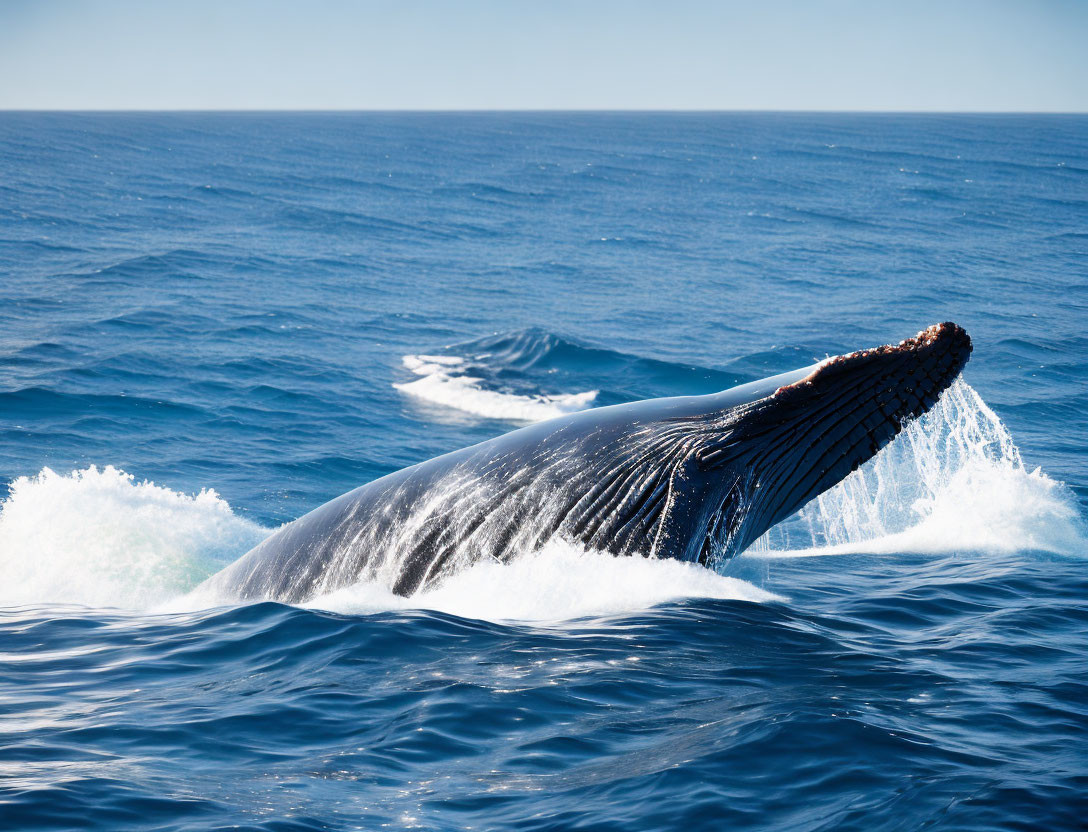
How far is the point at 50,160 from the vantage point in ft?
310

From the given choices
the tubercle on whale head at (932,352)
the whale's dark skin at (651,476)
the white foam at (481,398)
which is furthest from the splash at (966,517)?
the white foam at (481,398)

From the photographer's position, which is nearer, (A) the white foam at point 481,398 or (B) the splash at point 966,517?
(B) the splash at point 966,517

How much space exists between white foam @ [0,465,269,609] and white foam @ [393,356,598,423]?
13.5 m

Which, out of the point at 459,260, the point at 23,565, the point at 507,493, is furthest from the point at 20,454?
the point at 459,260

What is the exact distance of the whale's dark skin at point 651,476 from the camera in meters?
7.89

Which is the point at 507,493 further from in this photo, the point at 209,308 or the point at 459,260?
the point at 459,260

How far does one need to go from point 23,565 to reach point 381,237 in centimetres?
4920

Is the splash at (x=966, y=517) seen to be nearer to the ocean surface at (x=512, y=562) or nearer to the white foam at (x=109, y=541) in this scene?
the ocean surface at (x=512, y=562)

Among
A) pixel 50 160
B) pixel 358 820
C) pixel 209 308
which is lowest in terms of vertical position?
pixel 358 820

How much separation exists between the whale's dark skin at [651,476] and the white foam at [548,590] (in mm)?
143

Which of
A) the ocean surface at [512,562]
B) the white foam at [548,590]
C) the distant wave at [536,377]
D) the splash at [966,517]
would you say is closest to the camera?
the ocean surface at [512,562]

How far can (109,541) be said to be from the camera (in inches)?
583

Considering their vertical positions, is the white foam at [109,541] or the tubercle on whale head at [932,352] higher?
the tubercle on whale head at [932,352]

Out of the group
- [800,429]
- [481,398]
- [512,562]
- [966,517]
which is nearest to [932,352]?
[800,429]
